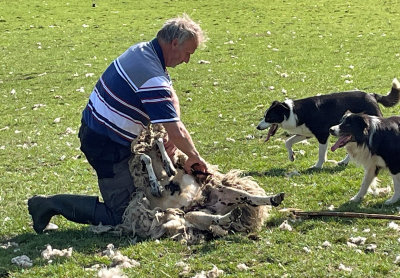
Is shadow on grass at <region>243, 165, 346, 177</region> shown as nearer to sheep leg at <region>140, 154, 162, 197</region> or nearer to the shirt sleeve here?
sheep leg at <region>140, 154, 162, 197</region>

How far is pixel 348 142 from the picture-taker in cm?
707

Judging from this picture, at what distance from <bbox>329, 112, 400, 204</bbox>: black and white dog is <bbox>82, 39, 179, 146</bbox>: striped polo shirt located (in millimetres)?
2219

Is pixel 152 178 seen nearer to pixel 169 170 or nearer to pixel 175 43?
pixel 169 170

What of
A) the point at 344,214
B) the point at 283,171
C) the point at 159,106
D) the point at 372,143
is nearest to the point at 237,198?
the point at 344,214

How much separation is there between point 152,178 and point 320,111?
138 inches

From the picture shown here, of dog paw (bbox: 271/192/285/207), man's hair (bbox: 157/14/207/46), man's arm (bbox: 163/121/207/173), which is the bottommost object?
dog paw (bbox: 271/192/285/207)

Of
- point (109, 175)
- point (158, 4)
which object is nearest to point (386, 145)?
point (109, 175)

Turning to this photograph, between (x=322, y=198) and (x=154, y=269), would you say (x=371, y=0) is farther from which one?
(x=154, y=269)

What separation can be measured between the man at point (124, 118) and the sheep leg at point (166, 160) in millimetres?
169

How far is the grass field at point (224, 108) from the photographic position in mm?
5566

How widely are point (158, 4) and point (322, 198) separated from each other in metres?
23.6

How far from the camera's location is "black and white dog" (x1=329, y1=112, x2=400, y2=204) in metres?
6.89

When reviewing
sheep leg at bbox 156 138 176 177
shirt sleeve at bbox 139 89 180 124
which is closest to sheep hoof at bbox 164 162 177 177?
sheep leg at bbox 156 138 176 177

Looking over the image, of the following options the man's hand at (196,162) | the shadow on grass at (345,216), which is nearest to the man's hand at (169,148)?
the man's hand at (196,162)
